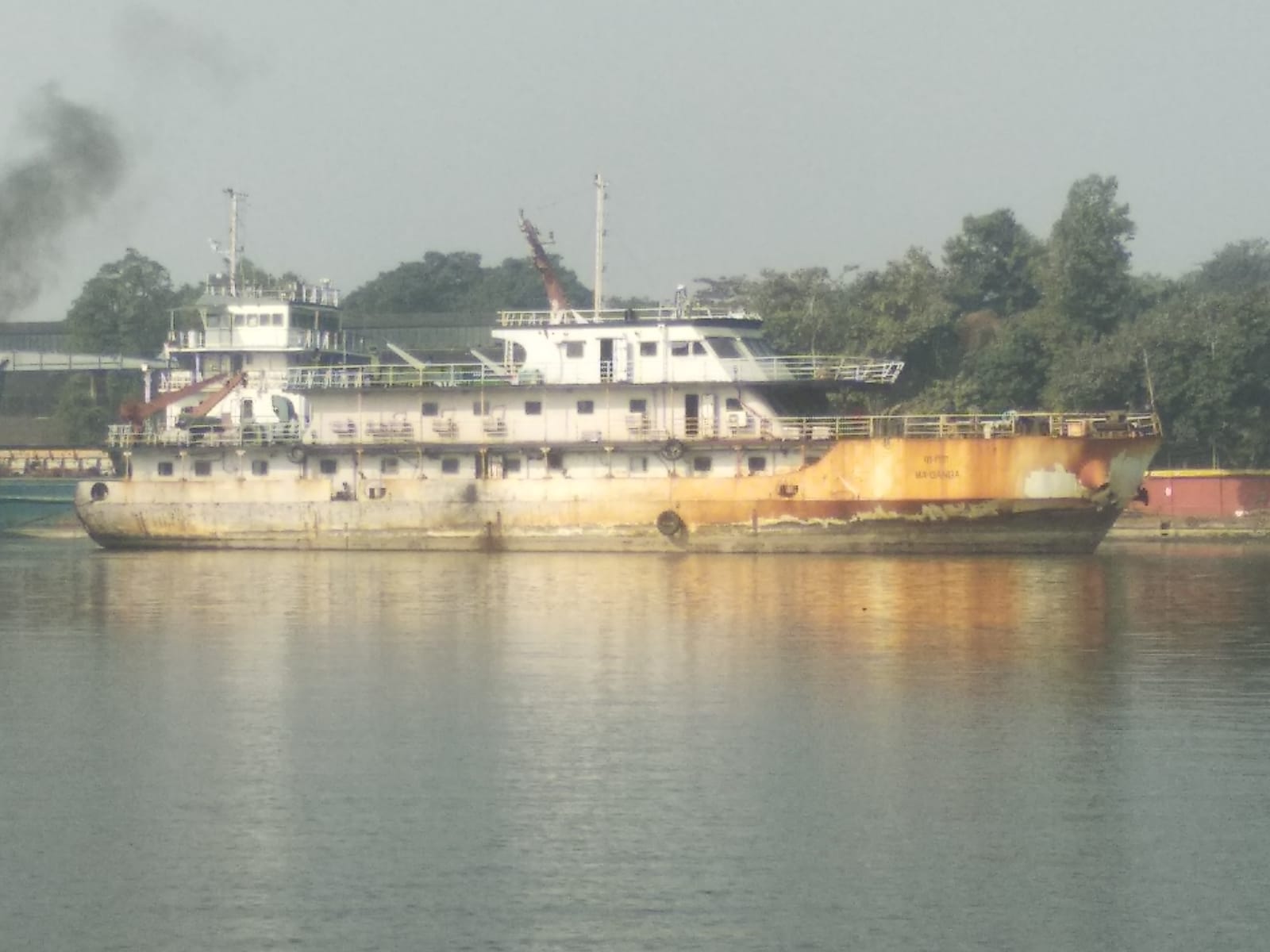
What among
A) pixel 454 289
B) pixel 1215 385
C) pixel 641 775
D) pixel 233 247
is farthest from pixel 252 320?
pixel 454 289

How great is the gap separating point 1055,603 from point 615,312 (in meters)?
17.9

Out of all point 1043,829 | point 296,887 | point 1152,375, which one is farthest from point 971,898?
point 1152,375

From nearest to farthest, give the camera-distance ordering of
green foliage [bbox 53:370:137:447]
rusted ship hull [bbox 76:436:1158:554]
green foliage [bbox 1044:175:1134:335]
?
rusted ship hull [bbox 76:436:1158:554] → green foliage [bbox 1044:175:1134:335] → green foliage [bbox 53:370:137:447]

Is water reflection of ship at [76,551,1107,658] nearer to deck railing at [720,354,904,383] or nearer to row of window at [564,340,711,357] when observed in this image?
deck railing at [720,354,904,383]

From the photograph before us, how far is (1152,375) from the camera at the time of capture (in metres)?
59.0

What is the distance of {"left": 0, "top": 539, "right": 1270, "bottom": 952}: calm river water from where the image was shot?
1406 cm

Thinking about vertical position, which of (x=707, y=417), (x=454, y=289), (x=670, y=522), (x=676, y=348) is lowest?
(x=670, y=522)

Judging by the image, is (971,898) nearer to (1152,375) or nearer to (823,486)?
(823,486)

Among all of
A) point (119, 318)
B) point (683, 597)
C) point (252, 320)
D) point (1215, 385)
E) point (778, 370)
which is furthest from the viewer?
point (119, 318)

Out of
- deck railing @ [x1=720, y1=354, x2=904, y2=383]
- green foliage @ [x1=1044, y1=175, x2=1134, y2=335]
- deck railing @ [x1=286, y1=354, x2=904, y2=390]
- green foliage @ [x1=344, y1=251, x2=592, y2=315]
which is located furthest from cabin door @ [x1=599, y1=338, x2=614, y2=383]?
green foliage @ [x1=344, y1=251, x2=592, y2=315]

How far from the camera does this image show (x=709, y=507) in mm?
44656

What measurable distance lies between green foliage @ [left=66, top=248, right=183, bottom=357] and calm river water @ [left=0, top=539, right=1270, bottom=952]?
219 ft

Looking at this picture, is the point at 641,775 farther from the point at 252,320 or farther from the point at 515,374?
the point at 252,320

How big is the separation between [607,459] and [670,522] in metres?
2.48
